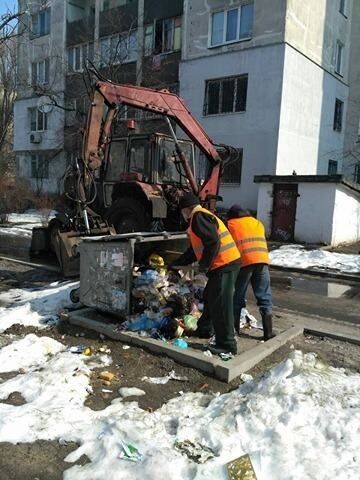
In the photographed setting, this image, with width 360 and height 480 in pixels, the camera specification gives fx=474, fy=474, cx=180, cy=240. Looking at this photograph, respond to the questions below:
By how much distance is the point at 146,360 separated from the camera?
4875 mm

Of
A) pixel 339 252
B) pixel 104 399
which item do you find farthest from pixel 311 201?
pixel 104 399

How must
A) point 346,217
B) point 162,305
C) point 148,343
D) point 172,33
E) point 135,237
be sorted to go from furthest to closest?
point 172,33, point 346,217, point 135,237, point 162,305, point 148,343

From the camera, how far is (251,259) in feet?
17.4

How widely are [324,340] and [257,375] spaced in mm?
1482

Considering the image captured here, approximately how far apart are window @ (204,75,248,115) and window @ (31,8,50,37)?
532 inches

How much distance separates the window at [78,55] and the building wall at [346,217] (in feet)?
55.0

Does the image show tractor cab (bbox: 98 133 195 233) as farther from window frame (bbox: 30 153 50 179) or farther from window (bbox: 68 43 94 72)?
window frame (bbox: 30 153 50 179)

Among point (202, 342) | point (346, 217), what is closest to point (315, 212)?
point (346, 217)

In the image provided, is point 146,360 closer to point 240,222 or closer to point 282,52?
point 240,222

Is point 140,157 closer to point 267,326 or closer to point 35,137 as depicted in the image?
point 267,326

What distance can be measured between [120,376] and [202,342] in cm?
112

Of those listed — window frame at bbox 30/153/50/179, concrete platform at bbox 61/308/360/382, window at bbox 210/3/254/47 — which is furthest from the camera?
window frame at bbox 30/153/50/179

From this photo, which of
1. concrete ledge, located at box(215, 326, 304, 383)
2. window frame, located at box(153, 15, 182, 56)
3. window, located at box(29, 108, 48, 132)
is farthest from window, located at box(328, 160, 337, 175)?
concrete ledge, located at box(215, 326, 304, 383)

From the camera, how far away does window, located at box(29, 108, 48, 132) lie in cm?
2880
